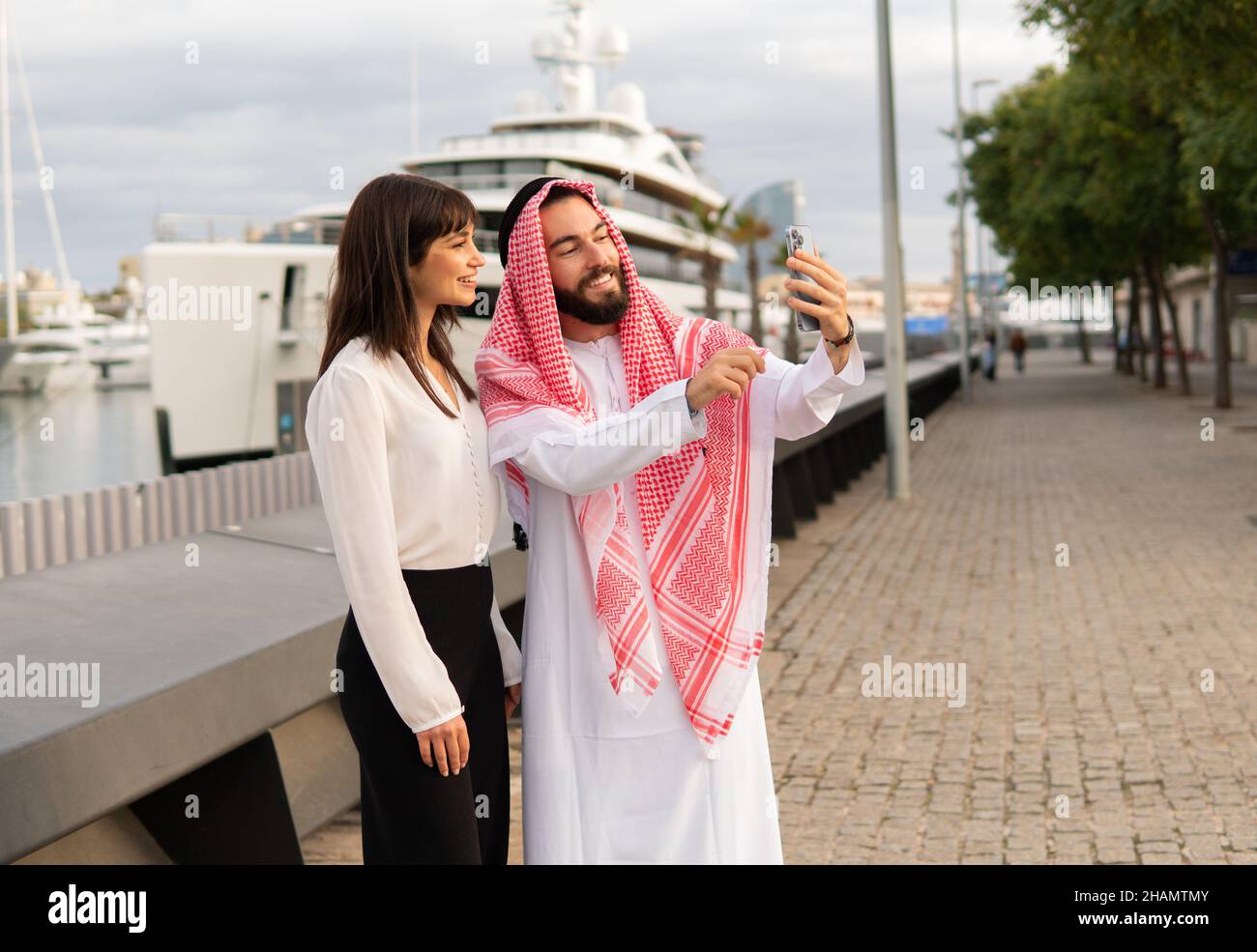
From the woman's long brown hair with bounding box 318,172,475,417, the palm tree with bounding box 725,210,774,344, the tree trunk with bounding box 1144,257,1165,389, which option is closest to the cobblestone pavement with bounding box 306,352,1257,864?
the woman's long brown hair with bounding box 318,172,475,417

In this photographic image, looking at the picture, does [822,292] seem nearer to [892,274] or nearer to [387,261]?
[387,261]

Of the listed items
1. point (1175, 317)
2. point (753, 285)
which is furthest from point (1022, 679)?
point (753, 285)

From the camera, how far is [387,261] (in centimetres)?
283

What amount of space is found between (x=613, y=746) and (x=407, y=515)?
0.63 metres

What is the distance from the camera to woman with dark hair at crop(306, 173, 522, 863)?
8.91ft

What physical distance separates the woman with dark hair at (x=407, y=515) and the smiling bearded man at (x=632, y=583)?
5.2 inches

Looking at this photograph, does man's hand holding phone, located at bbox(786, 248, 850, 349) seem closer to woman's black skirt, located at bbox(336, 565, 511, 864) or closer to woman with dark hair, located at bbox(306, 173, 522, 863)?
woman with dark hair, located at bbox(306, 173, 522, 863)

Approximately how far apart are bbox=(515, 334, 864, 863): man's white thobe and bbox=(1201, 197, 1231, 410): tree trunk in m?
25.2

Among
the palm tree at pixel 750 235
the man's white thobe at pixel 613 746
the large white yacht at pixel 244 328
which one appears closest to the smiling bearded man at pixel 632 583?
the man's white thobe at pixel 613 746

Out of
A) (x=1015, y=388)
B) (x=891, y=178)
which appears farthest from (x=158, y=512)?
(x=1015, y=388)

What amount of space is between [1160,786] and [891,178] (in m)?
12.1

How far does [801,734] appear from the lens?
21.9 ft

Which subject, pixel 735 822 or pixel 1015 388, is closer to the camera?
pixel 735 822
